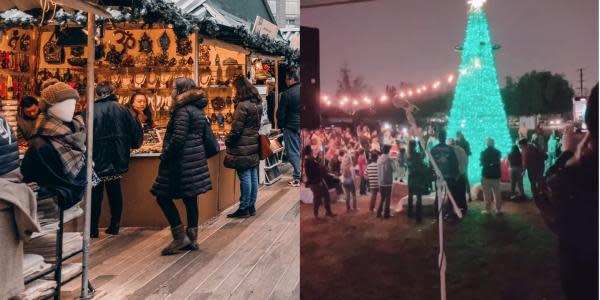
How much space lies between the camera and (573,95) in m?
1.68

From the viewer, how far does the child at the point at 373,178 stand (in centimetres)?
191

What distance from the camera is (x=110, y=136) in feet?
16.1

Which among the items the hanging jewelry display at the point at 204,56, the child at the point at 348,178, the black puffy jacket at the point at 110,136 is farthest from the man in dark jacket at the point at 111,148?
the child at the point at 348,178

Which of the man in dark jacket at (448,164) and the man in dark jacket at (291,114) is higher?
the man in dark jacket at (291,114)

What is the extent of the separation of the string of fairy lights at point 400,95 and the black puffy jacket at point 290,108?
4.17 meters

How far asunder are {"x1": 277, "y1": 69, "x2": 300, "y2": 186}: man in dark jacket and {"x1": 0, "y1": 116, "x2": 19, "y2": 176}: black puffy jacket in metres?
3.77

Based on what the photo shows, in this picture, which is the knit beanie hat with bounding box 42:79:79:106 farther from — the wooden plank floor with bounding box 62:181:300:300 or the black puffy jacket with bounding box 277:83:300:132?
the black puffy jacket with bounding box 277:83:300:132

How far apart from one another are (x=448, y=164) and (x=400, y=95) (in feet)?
1.06

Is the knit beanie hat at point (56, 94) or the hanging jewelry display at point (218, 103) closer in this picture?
the knit beanie hat at point (56, 94)

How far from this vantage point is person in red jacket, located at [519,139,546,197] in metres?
1.71

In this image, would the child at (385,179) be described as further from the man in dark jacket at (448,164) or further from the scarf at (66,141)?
the scarf at (66,141)

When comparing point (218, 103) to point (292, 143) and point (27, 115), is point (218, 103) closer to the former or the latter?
point (292, 143)

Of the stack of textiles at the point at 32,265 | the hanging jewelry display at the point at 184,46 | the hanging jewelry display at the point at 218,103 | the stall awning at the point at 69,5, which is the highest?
the hanging jewelry display at the point at 184,46

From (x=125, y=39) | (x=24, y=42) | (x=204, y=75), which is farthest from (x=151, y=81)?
(x=24, y=42)
